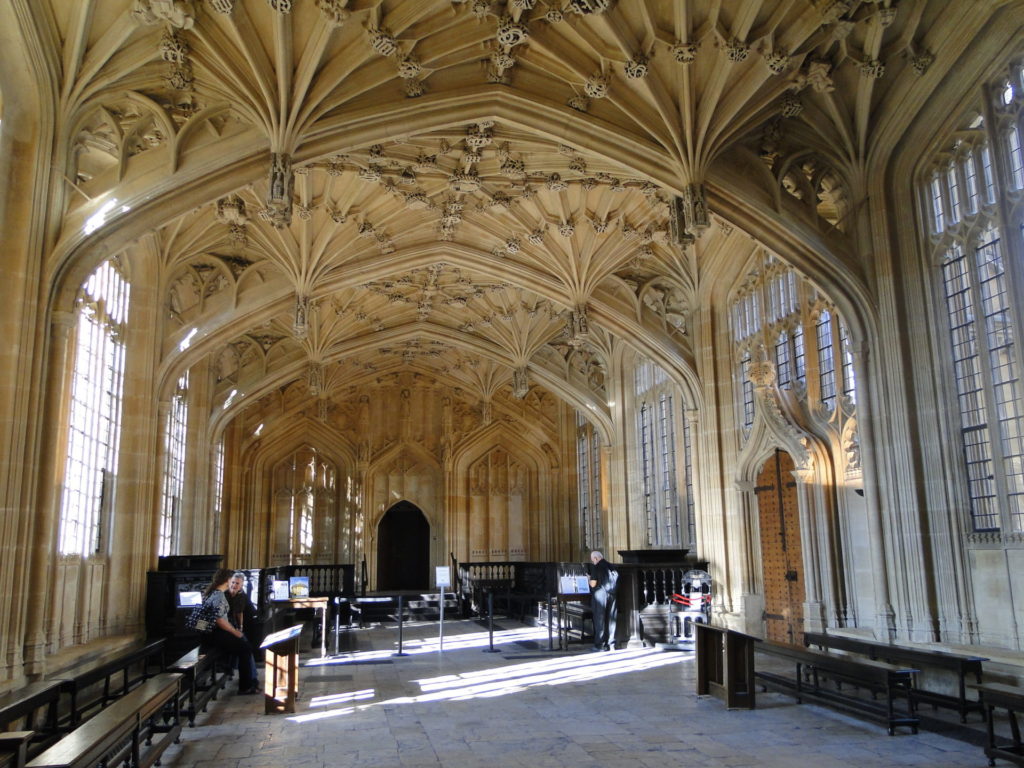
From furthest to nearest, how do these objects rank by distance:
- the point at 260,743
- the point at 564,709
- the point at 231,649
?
1. the point at 231,649
2. the point at 564,709
3. the point at 260,743

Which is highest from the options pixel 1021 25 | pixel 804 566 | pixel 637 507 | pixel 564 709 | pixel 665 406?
pixel 1021 25

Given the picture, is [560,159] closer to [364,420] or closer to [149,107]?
[149,107]

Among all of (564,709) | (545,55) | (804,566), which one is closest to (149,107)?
(545,55)

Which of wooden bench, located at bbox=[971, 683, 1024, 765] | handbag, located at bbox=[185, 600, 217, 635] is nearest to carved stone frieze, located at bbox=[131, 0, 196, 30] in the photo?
handbag, located at bbox=[185, 600, 217, 635]

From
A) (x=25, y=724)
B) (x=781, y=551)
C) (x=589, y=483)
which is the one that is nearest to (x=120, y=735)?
(x=25, y=724)

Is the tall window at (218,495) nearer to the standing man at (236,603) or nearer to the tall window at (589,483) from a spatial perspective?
the tall window at (589,483)

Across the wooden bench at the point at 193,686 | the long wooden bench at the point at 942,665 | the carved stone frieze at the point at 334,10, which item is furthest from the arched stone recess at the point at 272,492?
the long wooden bench at the point at 942,665

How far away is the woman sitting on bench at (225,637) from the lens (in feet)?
30.1

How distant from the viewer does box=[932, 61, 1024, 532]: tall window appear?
854 centimetres

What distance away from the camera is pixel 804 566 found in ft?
40.7

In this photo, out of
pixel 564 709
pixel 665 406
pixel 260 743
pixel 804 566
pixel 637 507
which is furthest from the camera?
pixel 637 507

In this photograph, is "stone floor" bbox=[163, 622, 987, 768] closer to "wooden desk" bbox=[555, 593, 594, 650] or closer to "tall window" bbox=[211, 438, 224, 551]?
"wooden desk" bbox=[555, 593, 594, 650]

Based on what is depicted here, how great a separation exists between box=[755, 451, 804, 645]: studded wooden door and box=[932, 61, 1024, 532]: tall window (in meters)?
3.90

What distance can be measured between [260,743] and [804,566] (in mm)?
8501
